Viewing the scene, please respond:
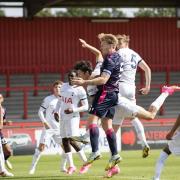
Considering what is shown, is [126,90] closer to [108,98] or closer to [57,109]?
[108,98]

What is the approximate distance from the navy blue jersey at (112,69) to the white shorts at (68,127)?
3.42 m

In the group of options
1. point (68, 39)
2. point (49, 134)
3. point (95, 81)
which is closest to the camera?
point (95, 81)

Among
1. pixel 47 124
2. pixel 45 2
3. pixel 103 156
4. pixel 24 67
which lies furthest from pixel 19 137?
pixel 45 2

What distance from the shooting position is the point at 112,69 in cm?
1391

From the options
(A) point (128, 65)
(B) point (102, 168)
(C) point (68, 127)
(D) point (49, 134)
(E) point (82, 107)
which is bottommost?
(B) point (102, 168)

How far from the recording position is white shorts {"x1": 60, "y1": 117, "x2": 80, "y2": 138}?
17458 millimetres

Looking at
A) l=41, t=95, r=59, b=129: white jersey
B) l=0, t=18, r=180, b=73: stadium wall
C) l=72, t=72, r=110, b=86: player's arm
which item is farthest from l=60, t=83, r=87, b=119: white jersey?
l=0, t=18, r=180, b=73: stadium wall

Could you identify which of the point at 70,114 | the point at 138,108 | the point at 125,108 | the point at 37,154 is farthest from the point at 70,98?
the point at 138,108

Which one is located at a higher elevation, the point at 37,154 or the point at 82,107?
the point at 82,107

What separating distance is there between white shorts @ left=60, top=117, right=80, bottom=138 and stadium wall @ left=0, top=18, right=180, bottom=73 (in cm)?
1901

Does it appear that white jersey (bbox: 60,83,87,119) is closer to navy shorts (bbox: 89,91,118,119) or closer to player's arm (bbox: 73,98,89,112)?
player's arm (bbox: 73,98,89,112)

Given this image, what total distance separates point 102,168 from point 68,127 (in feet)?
7.26

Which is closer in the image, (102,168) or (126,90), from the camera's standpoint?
(126,90)

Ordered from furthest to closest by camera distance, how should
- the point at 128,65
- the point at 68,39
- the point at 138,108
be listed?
the point at 68,39 < the point at 128,65 < the point at 138,108
